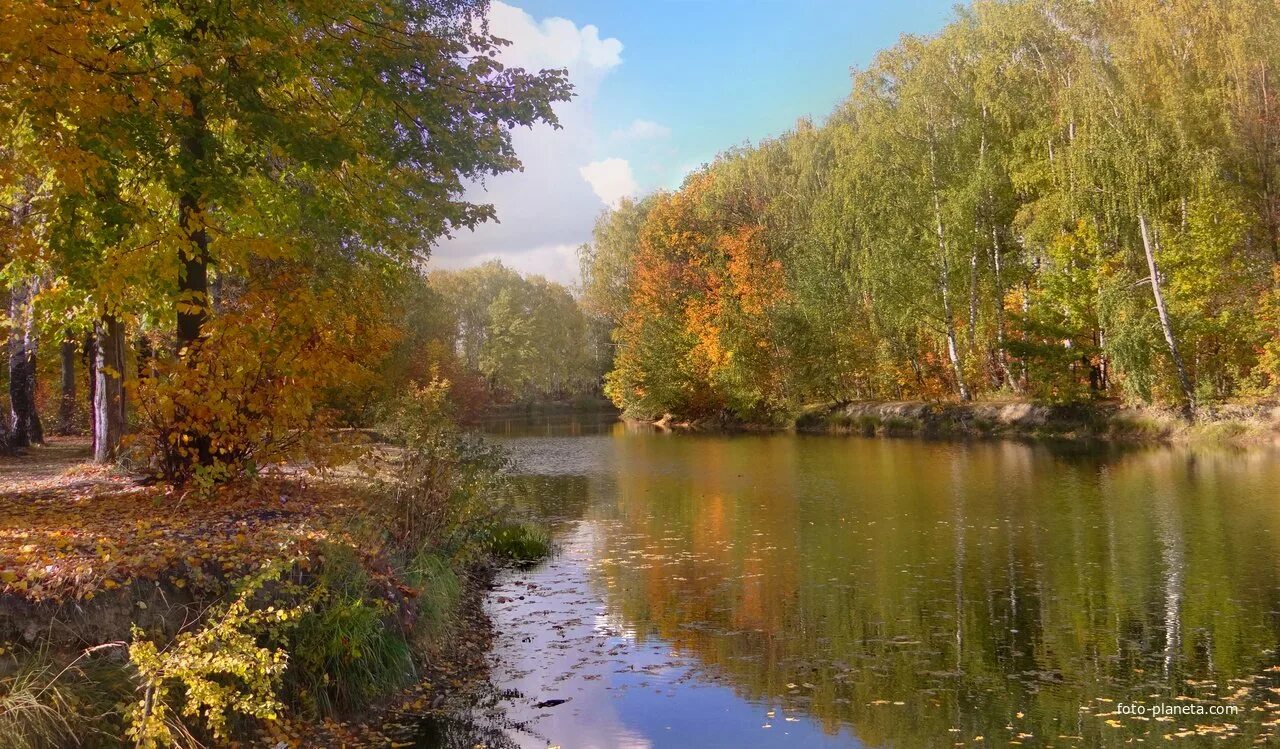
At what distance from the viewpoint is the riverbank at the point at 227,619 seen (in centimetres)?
520

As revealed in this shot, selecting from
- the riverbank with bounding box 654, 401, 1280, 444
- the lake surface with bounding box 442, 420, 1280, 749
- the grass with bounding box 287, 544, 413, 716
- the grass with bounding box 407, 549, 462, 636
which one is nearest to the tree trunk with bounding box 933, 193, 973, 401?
the riverbank with bounding box 654, 401, 1280, 444

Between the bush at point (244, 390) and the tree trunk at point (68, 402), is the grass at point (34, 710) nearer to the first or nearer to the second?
the bush at point (244, 390)

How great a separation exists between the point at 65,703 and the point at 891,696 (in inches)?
228

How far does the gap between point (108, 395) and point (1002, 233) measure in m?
33.6

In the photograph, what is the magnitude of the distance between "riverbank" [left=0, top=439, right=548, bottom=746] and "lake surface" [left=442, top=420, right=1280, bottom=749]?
915mm

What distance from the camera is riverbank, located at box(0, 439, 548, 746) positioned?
520 cm

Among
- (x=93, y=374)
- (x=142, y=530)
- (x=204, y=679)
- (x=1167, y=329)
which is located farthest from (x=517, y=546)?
(x=1167, y=329)

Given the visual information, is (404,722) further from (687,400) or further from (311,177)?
(687,400)

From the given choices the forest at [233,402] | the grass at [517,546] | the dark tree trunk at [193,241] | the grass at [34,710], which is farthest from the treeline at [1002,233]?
the grass at [34,710]

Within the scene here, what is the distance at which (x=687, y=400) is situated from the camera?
162ft

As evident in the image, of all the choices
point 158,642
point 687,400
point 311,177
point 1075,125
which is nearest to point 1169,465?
point 1075,125

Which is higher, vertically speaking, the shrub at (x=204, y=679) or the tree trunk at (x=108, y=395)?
the tree trunk at (x=108, y=395)

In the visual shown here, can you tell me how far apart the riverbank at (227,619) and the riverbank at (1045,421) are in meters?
24.6

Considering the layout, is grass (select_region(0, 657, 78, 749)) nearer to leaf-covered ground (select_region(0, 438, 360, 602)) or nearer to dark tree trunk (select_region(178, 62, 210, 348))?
leaf-covered ground (select_region(0, 438, 360, 602))
